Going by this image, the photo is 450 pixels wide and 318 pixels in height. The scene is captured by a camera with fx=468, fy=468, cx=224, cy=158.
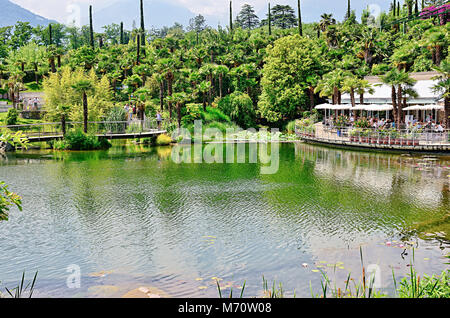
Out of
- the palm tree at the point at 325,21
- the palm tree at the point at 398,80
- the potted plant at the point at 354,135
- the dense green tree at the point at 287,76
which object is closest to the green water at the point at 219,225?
the potted plant at the point at 354,135

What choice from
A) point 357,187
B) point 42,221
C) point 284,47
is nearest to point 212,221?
point 42,221

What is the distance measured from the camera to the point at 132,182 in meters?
28.5

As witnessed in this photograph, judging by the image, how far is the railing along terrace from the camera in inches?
1420

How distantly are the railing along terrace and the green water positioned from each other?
121 inches

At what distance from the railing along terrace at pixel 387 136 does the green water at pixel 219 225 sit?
10.1ft

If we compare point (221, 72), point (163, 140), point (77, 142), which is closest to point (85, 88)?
point (77, 142)

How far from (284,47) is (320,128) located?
12.5 metres

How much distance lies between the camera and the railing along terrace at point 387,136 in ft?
118

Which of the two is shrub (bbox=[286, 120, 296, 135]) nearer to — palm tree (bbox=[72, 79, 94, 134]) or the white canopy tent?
the white canopy tent

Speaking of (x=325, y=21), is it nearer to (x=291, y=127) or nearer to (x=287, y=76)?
(x=287, y=76)

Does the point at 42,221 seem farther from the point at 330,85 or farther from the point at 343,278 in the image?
the point at 330,85

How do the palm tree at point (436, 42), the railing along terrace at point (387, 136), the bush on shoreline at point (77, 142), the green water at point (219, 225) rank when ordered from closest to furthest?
1. the green water at point (219, 225)
2. the railing along terrace at point (387, 136)
3. the bush on shoreline at point (77, 142)
4. the palm tree at point (436, 42)

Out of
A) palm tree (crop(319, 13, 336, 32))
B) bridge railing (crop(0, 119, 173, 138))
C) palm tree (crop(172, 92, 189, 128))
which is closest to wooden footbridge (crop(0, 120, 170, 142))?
bridge railing (crop(0, 119, 173, 138))

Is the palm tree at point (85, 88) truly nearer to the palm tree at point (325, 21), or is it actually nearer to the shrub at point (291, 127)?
the shrub at point (291, 127)
